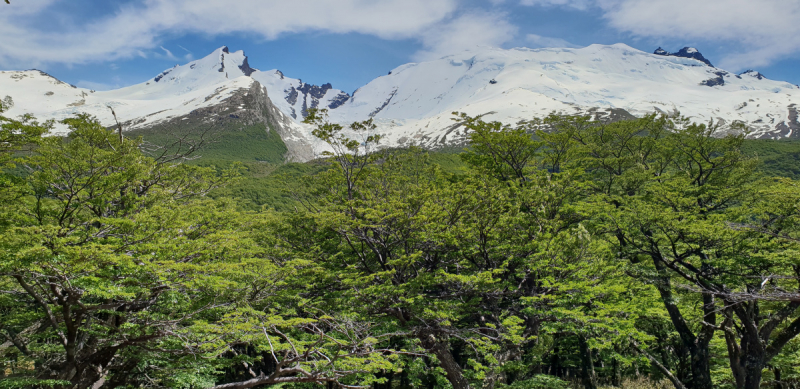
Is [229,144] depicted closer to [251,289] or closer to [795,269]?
[251,289]

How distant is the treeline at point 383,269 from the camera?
8875 millimetres

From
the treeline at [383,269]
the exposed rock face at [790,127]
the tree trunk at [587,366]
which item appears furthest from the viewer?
the exposed rock face at [790,127]

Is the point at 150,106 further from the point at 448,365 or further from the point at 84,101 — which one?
the point at 448,365

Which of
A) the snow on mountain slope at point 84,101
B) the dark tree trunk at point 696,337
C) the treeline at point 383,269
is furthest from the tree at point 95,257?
the snow on mountain slope at point 84,101

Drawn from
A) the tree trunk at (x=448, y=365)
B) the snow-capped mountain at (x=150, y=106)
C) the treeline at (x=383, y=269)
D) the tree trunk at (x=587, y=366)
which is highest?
the snow-capped mountain at (x=150, y=106)

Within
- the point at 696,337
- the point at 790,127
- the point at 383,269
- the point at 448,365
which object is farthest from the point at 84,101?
the point at 790,127

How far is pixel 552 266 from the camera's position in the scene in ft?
39.2

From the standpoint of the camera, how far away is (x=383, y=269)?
14.4 m

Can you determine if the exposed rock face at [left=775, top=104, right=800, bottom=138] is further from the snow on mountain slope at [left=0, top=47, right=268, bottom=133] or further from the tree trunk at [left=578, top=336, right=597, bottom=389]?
A: the snow on mountain slope at [left=0, top=47, right=268, bottom=133]

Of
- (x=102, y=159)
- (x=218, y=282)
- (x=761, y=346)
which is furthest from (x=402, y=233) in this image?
(x=761, y=346)

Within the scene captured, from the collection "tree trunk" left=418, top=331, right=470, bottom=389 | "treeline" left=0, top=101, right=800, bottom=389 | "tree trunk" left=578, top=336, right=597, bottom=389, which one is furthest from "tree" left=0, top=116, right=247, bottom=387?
"tree trunk" left=578, top=336, right=597, bottom=389

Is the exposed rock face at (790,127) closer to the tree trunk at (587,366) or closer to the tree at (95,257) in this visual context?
the tree trunk at (587,366)

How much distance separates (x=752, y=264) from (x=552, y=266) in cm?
559

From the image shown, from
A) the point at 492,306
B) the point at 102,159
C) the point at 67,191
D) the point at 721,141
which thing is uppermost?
the point at 721,141
